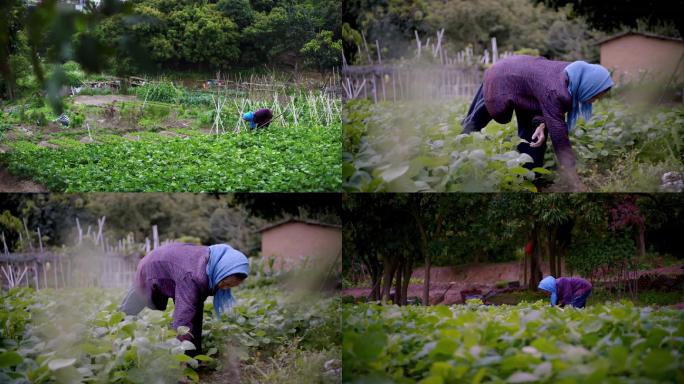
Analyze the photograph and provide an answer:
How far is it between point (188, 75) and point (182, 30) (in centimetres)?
28

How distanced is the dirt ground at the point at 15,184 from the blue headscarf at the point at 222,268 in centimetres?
116

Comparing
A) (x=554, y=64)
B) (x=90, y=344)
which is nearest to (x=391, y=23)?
(x=554, y=64)

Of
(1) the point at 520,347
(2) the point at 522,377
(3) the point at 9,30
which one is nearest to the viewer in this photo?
(3) the point at 9,30

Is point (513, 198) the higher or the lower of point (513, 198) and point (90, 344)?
the higher

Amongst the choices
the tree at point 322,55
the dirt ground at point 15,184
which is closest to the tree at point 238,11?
the tree at point 322,55

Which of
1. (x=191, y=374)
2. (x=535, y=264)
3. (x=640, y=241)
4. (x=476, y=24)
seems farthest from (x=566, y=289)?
(x=191, y=374)

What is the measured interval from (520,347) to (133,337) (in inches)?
85.5

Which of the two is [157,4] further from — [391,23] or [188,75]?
[391,23]

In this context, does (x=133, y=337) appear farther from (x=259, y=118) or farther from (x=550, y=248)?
(x=550, y=248)

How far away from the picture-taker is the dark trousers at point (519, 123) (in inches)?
182

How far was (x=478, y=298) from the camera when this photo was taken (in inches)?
182

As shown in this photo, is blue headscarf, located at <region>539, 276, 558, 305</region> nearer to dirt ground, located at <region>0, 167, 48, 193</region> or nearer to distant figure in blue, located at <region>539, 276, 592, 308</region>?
distant figure in blue, located at <region>539, 276, 592, 308</region>

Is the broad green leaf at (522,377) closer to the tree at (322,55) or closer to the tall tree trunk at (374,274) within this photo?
the tall tree trunk at (374,274)

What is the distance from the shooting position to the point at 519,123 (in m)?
4.64
